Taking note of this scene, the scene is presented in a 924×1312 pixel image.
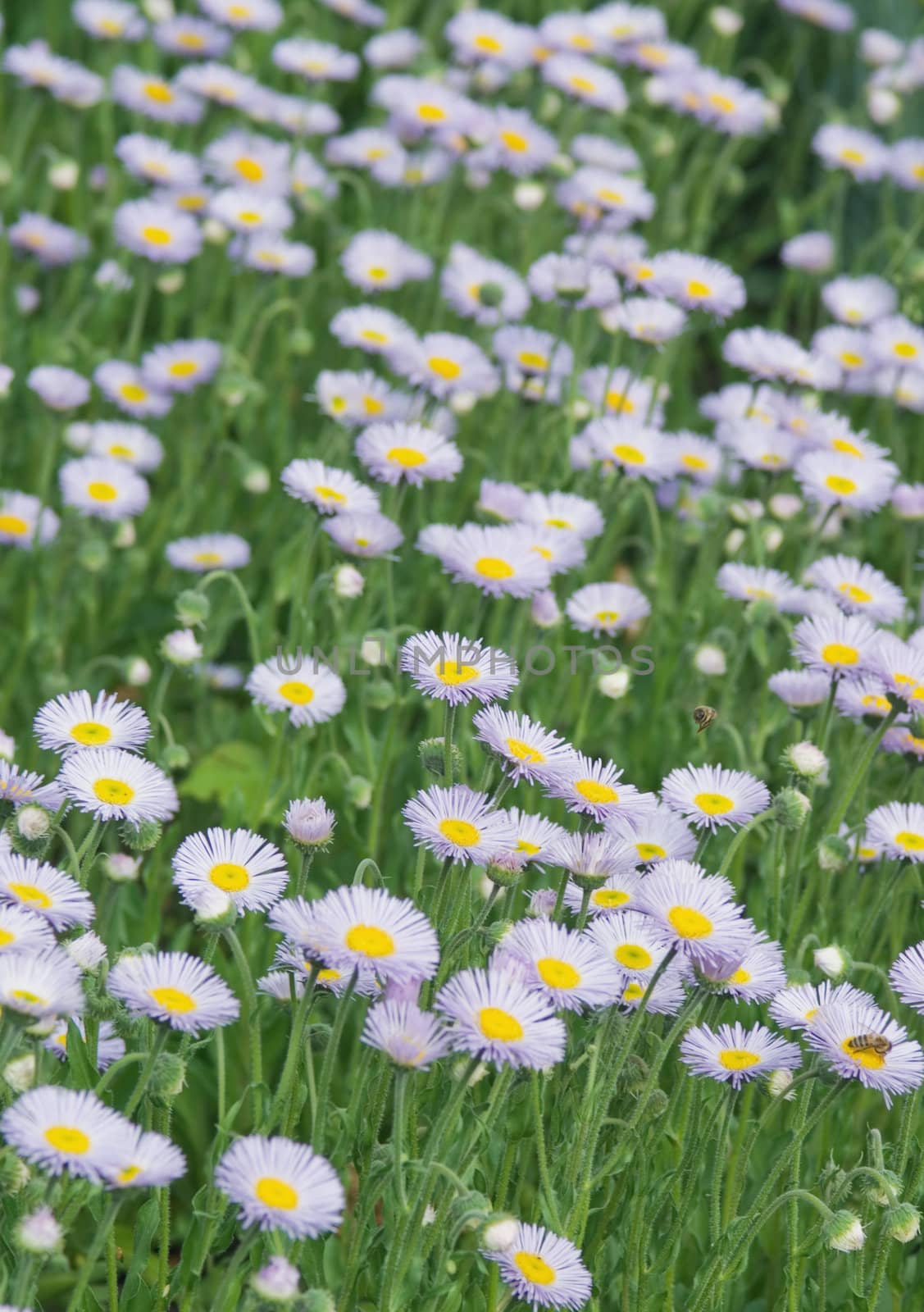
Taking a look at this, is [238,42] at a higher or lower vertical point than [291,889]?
higher

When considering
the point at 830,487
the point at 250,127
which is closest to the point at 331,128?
the point at 250,127

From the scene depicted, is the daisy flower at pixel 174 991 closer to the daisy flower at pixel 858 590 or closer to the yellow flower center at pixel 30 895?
the yellow flower center at pixel 30 895

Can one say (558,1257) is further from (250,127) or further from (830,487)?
(250,127)

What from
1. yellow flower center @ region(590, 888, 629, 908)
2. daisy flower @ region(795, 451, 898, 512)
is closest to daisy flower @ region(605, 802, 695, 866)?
yellow flower center @ region(590, 888, 629, 908)

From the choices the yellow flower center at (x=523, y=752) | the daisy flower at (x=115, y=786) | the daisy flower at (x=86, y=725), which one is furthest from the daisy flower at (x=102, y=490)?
the yellow flower center at (x=523, y=752)

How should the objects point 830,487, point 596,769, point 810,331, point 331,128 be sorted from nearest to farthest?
point 596,769, point 830,487, point 331,128, point 810,331

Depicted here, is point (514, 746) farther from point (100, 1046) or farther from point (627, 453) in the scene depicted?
point (627, 453)

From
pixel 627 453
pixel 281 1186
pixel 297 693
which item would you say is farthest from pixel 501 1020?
pixel 627 453

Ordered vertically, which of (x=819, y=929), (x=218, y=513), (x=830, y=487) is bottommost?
(x=218, y=513)
